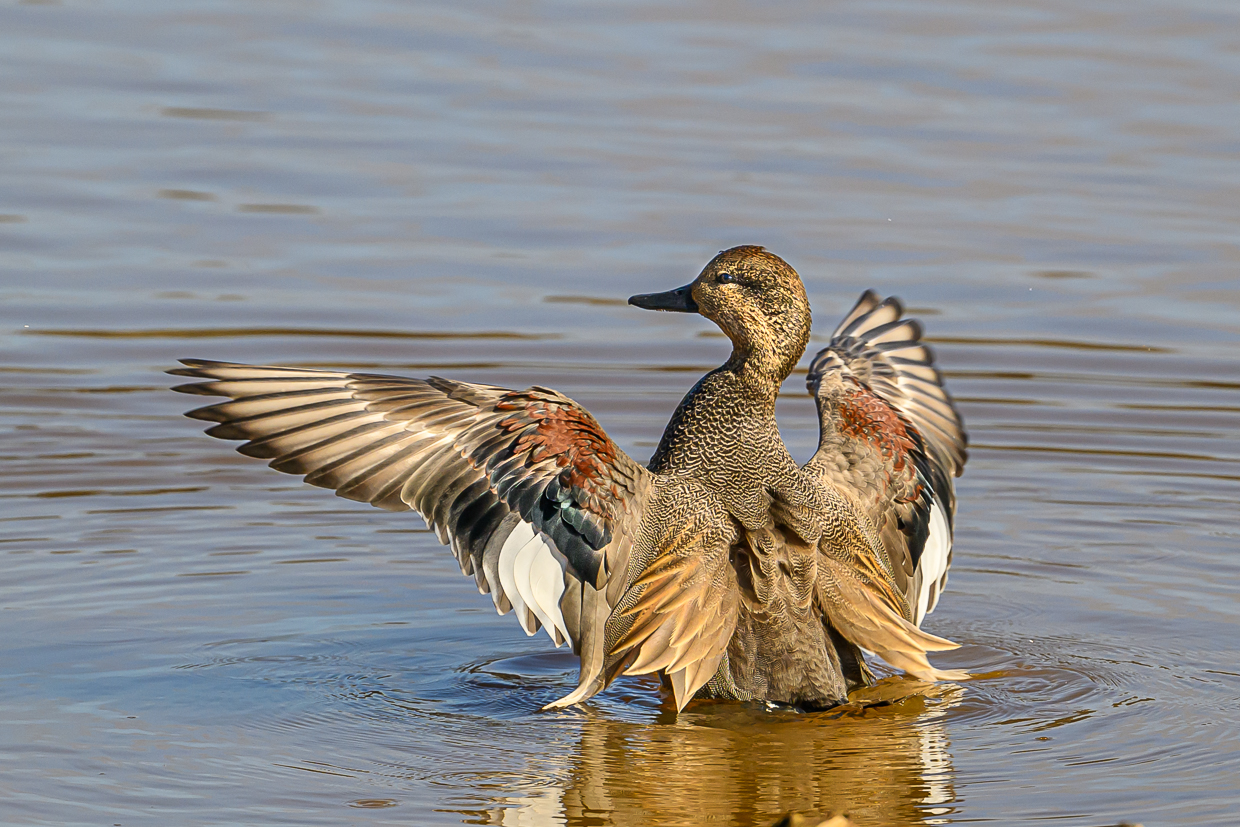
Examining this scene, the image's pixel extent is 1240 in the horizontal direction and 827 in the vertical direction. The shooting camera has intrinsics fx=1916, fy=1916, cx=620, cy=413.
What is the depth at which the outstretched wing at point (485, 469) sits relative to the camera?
6254 millimetres

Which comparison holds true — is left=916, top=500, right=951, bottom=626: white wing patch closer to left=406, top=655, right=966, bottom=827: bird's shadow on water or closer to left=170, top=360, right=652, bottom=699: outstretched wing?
left=406, top=655, right=966, bottom=827: bird's shadow on water

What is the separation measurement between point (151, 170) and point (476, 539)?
8484 millimetres

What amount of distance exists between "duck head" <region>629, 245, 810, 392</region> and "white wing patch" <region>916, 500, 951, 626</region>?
0.94 m

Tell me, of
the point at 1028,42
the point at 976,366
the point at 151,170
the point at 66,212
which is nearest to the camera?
the point at 976,366

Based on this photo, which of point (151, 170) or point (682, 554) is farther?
point (151, 170)

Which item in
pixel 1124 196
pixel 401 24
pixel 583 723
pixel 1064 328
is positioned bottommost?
pixel 583 723

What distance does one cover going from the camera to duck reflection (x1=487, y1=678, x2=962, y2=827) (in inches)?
224

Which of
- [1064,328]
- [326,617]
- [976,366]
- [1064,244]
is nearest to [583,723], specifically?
[326,617]

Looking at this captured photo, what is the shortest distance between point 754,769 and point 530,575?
0.96m

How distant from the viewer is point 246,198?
44.5 feet

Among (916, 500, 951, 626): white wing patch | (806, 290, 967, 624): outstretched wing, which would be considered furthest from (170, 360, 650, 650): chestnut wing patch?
(916, 500, 951, 626): white wing patch

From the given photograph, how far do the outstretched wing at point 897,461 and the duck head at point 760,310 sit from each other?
48cm

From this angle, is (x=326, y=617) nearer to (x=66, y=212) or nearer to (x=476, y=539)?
(x=476, y=539)

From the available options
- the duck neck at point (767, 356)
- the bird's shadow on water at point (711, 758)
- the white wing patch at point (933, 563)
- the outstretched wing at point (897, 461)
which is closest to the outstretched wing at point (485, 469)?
the bird's shadow on water at point (711, 758)
